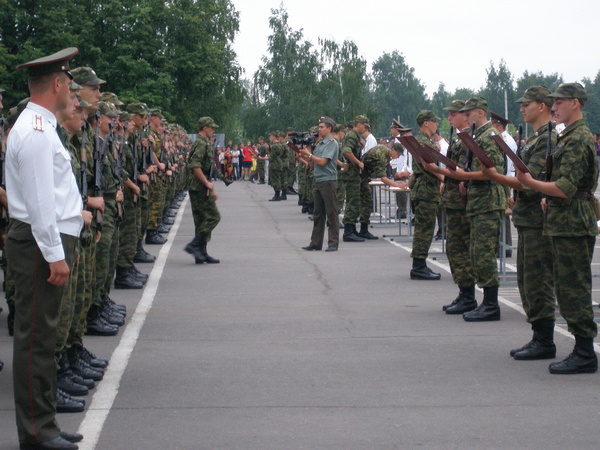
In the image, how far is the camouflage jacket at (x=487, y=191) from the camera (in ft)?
35.0

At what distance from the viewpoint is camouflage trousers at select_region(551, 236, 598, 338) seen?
8070mm

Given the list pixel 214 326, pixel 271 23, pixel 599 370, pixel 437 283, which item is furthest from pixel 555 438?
pixel 271 23

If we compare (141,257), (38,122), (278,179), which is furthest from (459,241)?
(278,179)

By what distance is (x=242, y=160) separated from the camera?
6062 cm

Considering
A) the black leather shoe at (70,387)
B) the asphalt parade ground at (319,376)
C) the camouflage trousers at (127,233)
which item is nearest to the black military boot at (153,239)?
the asphalt parade ground at (319,376)

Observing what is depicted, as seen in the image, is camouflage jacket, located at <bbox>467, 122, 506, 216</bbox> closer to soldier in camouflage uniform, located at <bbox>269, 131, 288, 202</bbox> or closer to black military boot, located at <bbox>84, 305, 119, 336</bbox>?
black military boot, located at <bbox>84, 305, 119, 336</bbox>

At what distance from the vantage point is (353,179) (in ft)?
68.4

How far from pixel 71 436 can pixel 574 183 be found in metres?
4.00

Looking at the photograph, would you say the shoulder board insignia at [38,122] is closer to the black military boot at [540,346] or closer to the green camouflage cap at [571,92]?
the green camouflage cap at [571,92]

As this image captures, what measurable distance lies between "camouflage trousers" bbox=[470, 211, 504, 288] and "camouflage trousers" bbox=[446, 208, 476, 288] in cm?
63

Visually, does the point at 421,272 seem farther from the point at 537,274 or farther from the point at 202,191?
the point at 537,274

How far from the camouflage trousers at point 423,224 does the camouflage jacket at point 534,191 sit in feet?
15.9

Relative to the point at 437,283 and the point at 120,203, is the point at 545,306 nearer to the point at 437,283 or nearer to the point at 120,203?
the point at 120,203

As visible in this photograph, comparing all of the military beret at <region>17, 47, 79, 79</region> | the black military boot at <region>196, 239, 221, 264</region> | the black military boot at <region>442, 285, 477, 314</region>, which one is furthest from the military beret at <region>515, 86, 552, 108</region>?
the black military boot at <region>196, 239, 221, 264</region>
